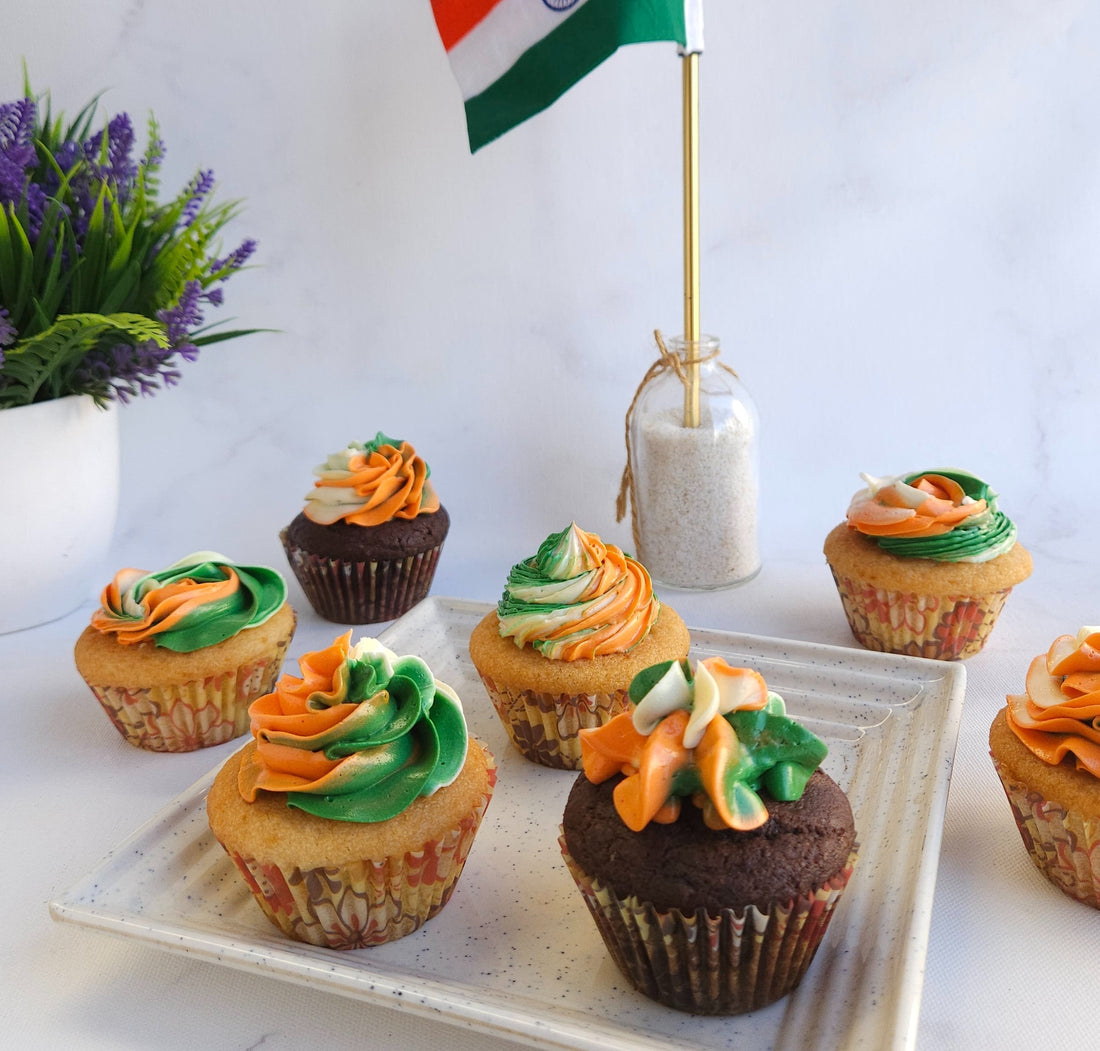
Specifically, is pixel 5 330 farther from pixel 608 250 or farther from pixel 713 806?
pixel 713 806

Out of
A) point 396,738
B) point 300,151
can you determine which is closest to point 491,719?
point 396,738

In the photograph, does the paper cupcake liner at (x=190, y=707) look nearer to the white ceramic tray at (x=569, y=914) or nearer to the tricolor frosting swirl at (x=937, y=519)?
the white ceramic tray at (x=569, y=914)

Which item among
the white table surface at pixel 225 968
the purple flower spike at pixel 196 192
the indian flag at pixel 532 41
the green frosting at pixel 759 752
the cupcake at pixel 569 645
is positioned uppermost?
the indian flag at pixel 532 41

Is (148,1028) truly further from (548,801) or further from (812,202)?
(812,202)

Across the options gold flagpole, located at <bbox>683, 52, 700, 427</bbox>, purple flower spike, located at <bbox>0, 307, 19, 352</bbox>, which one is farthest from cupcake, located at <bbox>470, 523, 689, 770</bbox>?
purple flower spike, located at <bbox>0, 307, 19, 352</bbox>

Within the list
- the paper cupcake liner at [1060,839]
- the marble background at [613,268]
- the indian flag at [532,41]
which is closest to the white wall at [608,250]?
the marble background at [613,268]

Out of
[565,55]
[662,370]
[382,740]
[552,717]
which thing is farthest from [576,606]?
[565,55]
